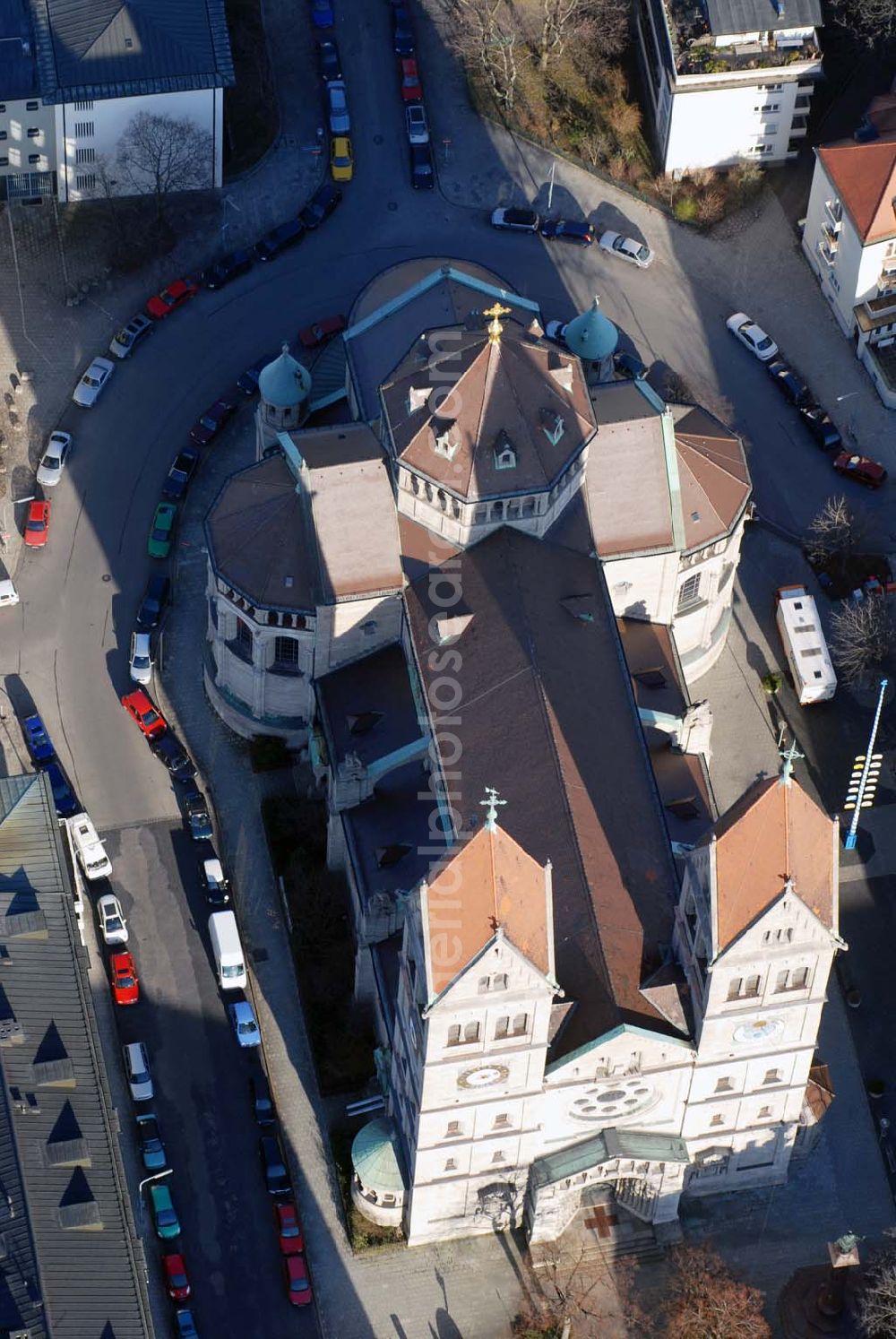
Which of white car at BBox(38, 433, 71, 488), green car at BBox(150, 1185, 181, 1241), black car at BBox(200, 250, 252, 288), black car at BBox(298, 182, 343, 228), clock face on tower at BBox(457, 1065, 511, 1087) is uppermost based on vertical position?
black car at BBox(298, 182, 343, 228)

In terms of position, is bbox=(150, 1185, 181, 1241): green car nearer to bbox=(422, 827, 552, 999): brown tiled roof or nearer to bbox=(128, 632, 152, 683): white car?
bbox=(422, 827, 552, 999): brown tiled roof

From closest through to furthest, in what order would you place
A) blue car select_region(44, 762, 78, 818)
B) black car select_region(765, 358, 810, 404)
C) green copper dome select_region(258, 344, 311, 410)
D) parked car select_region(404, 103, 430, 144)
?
1. blue car select_region(44, 762, 78, 818)
2. green copper dome select_region(258, 344, 311, 410)
3. black car select_region(765, 358, 810, 404)
4. parked car select_region(404, 103, 430, 144)

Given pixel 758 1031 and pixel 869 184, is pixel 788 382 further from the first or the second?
pixel 758 1031

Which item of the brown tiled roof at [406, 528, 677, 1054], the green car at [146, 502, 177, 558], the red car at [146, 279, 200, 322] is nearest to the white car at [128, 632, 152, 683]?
the green car at [146, 502, 177, 558]

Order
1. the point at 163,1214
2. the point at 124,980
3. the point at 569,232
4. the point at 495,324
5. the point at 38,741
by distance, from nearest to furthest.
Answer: the point at 495,324 < the point at 163,1214 < the point at 124,980 < the point at 38,741 < the point at 569,232

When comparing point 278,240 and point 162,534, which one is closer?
point 162,534

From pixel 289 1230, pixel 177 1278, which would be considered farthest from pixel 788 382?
pixel 177 1278
